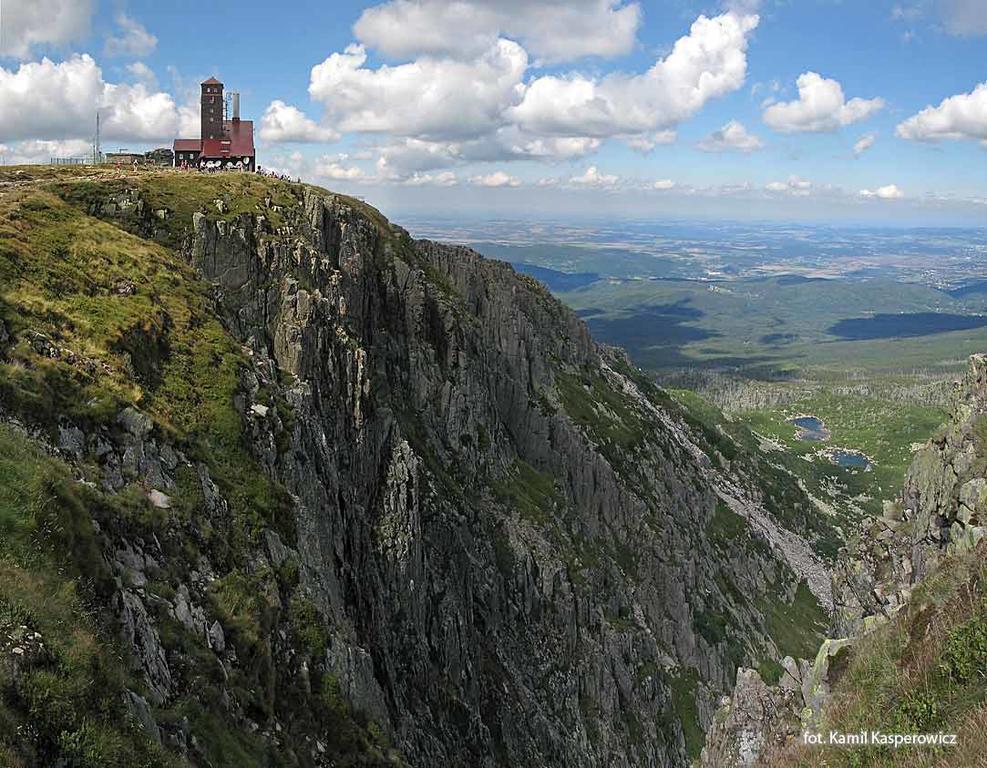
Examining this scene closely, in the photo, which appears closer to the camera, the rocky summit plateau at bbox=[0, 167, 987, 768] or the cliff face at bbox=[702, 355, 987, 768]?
the cliff face at bbox=[702, 355, 987, 768]

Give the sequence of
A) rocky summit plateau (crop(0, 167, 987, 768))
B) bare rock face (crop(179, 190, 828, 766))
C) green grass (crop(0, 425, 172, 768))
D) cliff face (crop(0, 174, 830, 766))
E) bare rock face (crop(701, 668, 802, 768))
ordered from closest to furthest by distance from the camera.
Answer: green grass (crop(0, 425, 172, 768)) < rocky summit plateau (crop(0, 167, 987, 768)) < cliff face (crop(0, 174, 830, 766)) < bare rock face (crop(701, 668, 802, 768)) < bare rock face (crop(179, 190, 828, 766))

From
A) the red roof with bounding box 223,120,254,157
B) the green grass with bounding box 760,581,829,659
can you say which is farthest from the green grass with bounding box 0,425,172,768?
the green grass with bounding box 760,581,829,659

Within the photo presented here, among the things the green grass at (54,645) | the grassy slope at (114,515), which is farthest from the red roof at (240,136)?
the green grass at (54,645)

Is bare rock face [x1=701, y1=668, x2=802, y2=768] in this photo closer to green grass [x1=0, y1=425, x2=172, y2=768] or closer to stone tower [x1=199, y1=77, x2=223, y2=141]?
green grass [x1=0, y1=425, x2=172, y2=768]

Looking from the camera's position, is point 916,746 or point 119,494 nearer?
point 916,746

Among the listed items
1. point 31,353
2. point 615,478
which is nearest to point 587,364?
point 615,478

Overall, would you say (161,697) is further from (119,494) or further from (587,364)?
(587,364)
